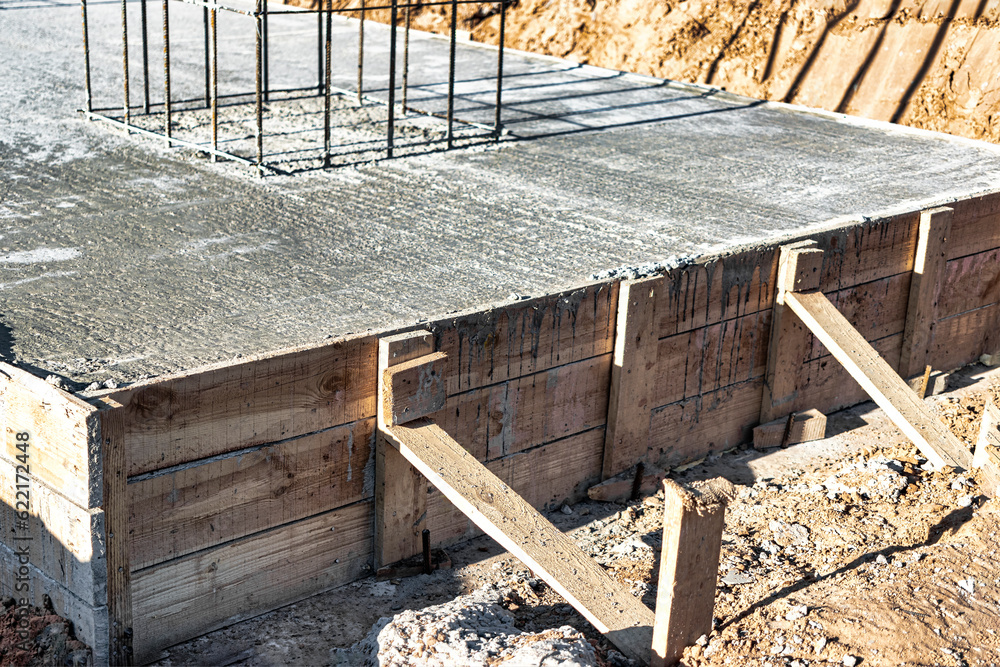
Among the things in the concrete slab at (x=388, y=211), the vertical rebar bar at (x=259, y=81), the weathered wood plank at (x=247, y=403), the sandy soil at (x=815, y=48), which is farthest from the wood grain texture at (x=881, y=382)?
the sandy soil at (x=815, y=48)

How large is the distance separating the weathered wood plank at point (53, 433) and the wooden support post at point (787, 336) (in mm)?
4237

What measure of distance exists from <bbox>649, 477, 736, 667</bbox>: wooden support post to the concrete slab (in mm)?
1774

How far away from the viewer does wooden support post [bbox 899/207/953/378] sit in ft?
25.1

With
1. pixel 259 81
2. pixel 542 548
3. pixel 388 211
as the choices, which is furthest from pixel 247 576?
pixel 259 81

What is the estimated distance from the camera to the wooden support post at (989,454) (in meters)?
5.80

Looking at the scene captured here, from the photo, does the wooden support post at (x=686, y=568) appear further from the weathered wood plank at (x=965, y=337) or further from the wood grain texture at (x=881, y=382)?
the weathered wood plank at (x=965, y=337)

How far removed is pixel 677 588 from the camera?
14.8ft

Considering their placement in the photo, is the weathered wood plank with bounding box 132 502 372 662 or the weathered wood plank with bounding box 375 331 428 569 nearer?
the weathered wood plank with bounding box 132 502 372 662

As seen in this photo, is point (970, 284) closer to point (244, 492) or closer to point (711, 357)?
point (711, 357)

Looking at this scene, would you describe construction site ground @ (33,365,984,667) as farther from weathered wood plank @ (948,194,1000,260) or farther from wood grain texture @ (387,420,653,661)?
weathered wood plank @ (948,194,1000,260)

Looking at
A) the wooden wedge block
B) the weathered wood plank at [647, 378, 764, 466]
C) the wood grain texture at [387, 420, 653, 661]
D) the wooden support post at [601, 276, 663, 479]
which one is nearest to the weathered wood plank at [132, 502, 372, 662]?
the wood grain texture at [387, 420, 653, 661]

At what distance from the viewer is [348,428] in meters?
5.32

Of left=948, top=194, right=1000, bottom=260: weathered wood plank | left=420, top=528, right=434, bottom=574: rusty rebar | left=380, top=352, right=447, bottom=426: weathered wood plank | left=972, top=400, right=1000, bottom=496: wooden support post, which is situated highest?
left=948, top=194, right=1000, bottom=260: weathered wood plank

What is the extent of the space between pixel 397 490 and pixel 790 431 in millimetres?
2903
